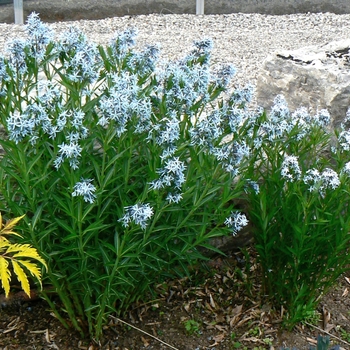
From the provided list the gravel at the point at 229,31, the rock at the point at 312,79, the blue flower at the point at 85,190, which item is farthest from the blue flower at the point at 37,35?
the gravel at the point at 229,31

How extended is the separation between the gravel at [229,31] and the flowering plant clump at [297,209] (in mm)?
3348

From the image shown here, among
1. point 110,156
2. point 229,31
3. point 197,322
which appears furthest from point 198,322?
point 229,31

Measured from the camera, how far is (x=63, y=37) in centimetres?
289

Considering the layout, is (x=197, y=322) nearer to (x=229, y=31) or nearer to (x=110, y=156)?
(x=110, y=156)

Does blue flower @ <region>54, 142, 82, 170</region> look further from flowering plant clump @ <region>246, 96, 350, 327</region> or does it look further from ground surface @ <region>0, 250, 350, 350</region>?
ground surface @ <region>0, 250, 350, 350</region>

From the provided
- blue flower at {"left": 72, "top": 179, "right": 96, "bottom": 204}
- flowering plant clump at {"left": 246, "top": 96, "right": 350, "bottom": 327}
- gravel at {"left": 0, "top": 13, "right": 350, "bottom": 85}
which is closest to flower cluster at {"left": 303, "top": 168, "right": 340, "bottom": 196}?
flowering plant clump at {"left": 246, "top": 96, "right": 350, "bottom": 327}

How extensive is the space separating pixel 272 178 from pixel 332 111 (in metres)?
1.18

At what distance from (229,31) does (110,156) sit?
6088mm

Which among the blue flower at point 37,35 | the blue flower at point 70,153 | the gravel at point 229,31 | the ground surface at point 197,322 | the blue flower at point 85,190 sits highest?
the blue flower at point 37,35

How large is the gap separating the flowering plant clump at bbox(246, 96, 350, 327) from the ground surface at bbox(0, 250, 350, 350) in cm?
16

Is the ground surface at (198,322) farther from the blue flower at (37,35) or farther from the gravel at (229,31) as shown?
the gravel at (229,31)

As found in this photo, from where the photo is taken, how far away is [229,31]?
8648mm

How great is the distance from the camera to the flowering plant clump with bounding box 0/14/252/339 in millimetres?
2699

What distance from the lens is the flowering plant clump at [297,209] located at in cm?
323
